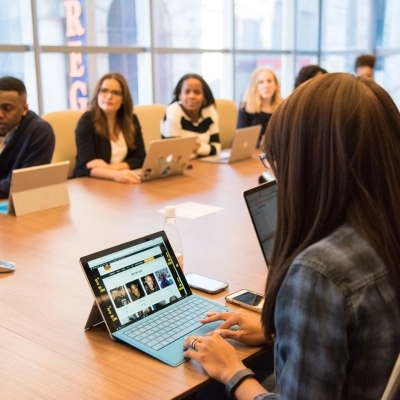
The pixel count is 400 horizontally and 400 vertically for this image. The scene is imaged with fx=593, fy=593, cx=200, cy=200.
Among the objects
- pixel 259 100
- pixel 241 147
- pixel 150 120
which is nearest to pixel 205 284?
pixel 241 147

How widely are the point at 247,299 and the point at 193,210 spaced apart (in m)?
1.01

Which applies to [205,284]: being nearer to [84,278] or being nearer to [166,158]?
[84,278]

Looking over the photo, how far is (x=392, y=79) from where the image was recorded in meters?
7.47

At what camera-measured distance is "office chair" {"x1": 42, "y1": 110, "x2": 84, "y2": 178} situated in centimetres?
362

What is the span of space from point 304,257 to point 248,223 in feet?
4.58

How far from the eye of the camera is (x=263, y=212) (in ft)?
5.66

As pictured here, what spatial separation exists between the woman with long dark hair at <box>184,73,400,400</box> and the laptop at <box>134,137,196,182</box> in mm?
2069

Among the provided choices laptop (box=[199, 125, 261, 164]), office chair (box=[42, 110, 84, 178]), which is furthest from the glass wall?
laptop (box=[199, 125, 261, 164])

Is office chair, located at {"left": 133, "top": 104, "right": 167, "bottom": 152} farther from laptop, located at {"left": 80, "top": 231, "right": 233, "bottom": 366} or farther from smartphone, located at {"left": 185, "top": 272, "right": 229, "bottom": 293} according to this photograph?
laptop, located at {"left": 80, "top": 231, "right": 233, "bottom": 366}

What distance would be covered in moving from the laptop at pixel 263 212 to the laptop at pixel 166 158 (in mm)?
1364

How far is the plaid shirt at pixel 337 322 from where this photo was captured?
3.03 feet

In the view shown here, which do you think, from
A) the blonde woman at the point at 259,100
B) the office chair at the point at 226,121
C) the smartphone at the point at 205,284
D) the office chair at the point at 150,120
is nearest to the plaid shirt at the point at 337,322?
the smartphone at the point at 205,284

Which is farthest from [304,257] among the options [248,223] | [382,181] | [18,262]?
[248,223]

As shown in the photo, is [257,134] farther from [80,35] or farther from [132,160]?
[80,35]
